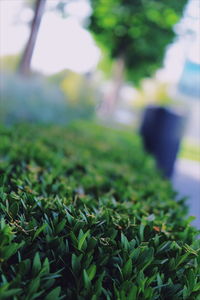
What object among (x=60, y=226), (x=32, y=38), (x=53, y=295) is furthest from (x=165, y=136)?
(x=53, y=295)

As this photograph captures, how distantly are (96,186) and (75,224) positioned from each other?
51.5 inches

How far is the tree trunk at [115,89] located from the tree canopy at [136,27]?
1.49 feet

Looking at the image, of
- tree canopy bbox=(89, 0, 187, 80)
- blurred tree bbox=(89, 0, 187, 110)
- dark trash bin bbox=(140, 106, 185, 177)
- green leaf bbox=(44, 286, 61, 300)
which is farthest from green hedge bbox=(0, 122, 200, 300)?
blurred tree bbox=(89, 0, 187, 110)

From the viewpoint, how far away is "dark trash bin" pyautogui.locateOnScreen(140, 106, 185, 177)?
7.85 meters

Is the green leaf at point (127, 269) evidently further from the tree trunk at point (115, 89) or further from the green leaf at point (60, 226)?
the tree trunk at point (115, 89)

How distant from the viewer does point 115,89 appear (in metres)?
18.8

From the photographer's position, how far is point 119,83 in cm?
1845

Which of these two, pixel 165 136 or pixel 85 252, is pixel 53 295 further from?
pixel 165 136

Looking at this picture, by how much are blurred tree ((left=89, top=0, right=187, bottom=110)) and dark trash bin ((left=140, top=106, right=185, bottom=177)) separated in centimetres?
893

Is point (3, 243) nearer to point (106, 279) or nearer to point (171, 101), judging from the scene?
point (106, 279)

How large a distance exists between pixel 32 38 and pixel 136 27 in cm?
813

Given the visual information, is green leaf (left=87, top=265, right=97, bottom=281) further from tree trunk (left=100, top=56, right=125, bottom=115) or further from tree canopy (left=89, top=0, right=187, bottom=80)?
tree trunk (left=100, top=56, right=125, bottom=115)

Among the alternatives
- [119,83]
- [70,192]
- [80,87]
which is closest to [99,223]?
[70,192]

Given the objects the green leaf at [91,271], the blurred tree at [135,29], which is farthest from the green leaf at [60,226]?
the blurred tree at [135,29]
